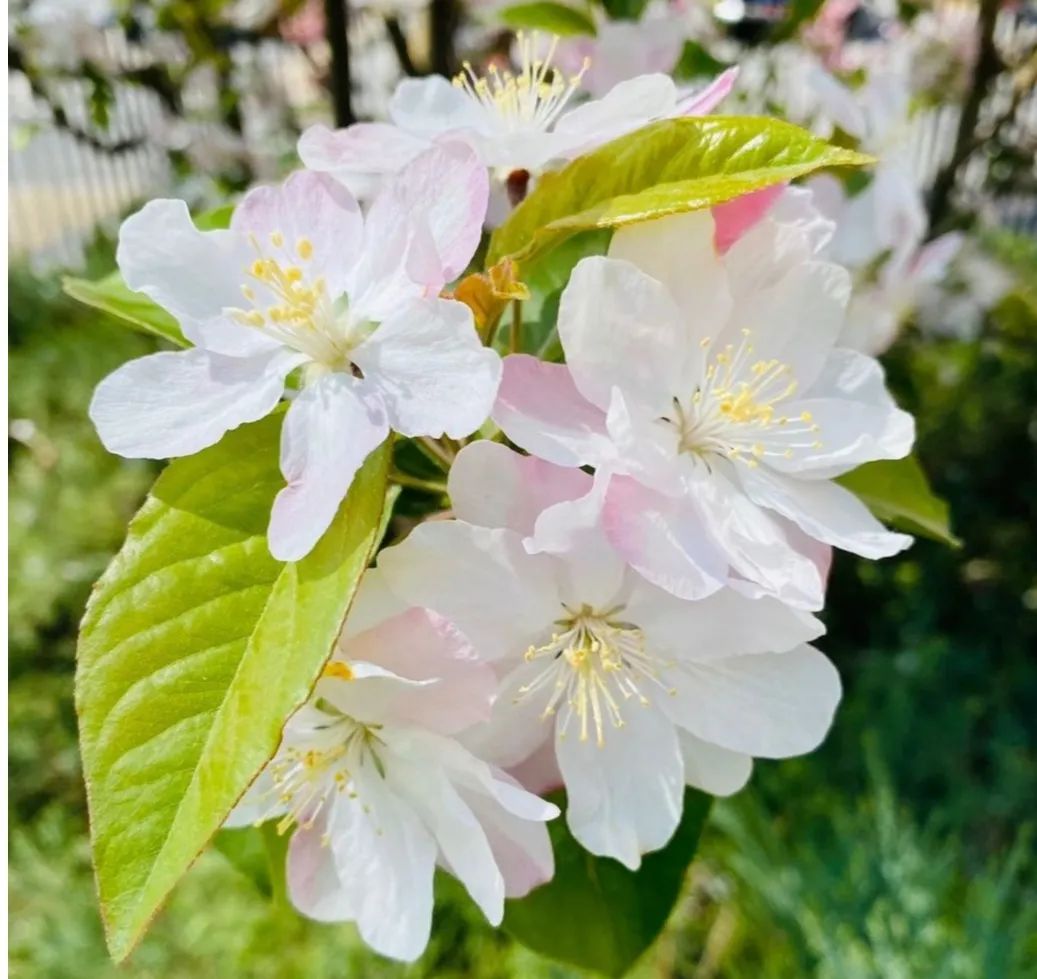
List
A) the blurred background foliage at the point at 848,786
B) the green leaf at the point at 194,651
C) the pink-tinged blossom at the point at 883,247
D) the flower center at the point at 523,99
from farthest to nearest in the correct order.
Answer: the blurred background foliage at the point at 848,786 < the pink-tinged blossom at the point at 883,247 < the flower center at the point at 523,99 < the green leaf at the point at 194,651

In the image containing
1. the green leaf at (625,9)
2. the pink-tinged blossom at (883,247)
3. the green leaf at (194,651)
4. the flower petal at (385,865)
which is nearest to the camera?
the green leaf at (194,651)

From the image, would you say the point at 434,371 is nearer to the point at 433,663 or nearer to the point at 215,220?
the point at 433,663

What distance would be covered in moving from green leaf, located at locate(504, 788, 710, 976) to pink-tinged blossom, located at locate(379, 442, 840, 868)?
0.36ft

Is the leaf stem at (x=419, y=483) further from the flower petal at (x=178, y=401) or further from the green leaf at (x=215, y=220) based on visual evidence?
the green leaf at (x=215, y=220)

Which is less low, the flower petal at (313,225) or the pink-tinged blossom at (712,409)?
the flower petal at (313,225)

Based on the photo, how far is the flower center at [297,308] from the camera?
0.50 meters

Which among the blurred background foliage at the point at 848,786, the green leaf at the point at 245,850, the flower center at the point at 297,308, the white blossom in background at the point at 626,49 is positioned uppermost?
the white blossom in background at the point at 626,49

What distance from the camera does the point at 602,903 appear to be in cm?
66

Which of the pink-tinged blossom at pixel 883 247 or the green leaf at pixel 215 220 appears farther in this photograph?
the pink-tinged blossom at pixel 883 247

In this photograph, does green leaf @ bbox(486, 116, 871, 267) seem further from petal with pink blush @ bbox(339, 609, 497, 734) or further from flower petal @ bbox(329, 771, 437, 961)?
flower petal @ bbox(329, 771, 437, 961)

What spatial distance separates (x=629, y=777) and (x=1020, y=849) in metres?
1.17

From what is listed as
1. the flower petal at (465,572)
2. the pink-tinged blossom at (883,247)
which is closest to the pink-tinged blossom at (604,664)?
the flower petal at (465,572)

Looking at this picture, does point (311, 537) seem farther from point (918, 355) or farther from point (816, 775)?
point (918, 355)

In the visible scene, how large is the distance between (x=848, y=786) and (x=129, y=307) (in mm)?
1618
